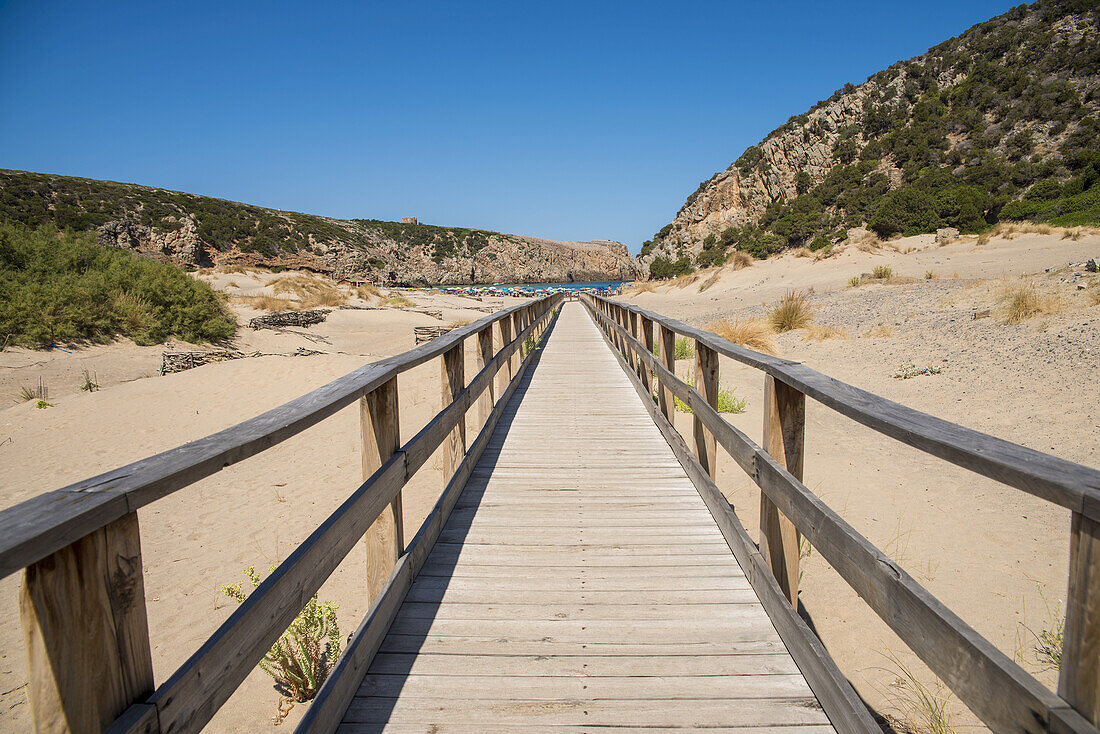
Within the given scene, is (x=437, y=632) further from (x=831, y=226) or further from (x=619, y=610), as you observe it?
(x=831, y=226)

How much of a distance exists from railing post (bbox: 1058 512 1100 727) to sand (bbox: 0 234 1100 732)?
2289 millimetres

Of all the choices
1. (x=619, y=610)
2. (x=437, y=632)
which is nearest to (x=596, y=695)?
(x=619, y=610)

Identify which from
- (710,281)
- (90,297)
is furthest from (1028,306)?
(710,281)

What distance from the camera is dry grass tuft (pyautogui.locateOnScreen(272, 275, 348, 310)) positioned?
27361mm

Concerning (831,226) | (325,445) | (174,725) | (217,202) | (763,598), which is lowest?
(325,445)

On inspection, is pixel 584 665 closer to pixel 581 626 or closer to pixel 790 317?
pixel 581 626

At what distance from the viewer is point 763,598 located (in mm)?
2736

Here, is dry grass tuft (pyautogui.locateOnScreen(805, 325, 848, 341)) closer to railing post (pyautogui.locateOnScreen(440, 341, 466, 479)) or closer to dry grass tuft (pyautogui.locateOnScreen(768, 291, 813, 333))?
dry grass tuft (pyautogui.locateOnScreen(768, 291, 813, 333))

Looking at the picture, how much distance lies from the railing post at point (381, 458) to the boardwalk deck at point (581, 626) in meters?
0.22

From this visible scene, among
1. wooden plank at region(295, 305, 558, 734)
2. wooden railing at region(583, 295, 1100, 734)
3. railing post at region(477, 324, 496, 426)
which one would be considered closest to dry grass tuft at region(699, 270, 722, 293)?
railing post at region(477, 324, 496, 426)

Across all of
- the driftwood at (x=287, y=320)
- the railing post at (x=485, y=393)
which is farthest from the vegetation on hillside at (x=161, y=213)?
the railing post at (x=485, y=393)

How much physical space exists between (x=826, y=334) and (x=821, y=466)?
7.01 meters

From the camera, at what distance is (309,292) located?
2936 cm

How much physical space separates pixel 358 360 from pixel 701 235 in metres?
46.2
